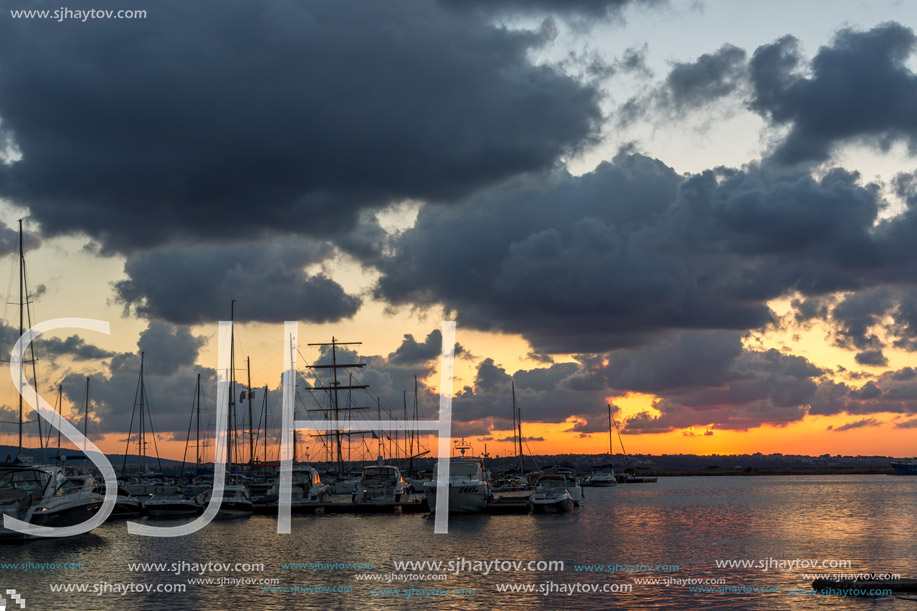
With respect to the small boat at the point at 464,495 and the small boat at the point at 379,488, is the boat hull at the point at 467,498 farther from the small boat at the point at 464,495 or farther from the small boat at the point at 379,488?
the small boat at the point at 379,488

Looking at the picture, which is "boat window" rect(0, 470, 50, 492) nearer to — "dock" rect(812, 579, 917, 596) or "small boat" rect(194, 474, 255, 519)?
"small boat" rect(194, 474, 255, 519)

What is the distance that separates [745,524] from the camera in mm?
71000

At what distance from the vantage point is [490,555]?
47.2 m

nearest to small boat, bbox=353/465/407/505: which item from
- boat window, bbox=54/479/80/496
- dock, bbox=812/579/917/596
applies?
boat window, bbox=54/479/80/496

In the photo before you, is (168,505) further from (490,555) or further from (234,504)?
(490,555)

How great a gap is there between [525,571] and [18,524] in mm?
31713

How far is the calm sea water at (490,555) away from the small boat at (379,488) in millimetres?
4579

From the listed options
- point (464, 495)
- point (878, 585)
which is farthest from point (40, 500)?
point (878, 585)

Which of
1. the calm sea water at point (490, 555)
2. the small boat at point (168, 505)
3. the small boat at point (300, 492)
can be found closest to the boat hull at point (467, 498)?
the calm sea water at point (490, 555)

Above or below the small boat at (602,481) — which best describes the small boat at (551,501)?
above

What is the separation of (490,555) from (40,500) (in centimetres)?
2908

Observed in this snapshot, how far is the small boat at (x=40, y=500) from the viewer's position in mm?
51375

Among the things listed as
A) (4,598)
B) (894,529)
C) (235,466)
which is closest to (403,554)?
(4,598)

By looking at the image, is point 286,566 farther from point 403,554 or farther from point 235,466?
point 235,466
